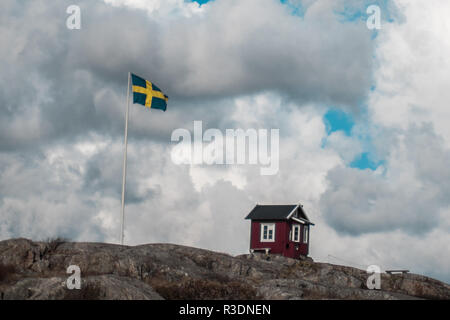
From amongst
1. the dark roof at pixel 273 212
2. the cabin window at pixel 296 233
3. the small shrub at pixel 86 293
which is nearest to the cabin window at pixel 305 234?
the dark roof at pixel 273 212

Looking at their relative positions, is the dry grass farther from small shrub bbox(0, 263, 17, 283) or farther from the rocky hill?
Answer: small shrub bbox(0, 263, 17, 283)

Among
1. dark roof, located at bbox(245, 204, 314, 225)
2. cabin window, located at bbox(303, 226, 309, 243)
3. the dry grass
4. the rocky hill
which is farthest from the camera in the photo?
cabin window, located at bbox(303, 226, 309, 243)

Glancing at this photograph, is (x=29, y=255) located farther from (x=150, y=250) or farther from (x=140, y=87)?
(x=140, y=87)

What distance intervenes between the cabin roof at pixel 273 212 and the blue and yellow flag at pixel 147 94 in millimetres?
14956

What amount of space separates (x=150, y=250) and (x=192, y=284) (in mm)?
8221

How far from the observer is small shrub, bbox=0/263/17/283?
98.6 ft

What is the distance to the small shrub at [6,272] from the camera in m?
30.1

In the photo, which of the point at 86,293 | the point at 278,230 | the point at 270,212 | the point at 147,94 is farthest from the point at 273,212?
the point at 86,293

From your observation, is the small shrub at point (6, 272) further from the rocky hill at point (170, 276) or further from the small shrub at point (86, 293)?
the small shrub at point (86, 293)

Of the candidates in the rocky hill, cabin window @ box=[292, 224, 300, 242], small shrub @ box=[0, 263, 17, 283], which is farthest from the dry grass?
cabin window @ box=[292, 224, 300, 242]

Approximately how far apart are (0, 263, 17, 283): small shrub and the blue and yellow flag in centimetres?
1475

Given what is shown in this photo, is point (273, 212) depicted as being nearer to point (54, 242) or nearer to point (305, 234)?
point (305, 234)

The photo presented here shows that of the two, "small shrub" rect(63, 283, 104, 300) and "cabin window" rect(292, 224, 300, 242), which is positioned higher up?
"cabin window" rect(292, 224, 300, 242)

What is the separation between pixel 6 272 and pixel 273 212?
87.7 feet
